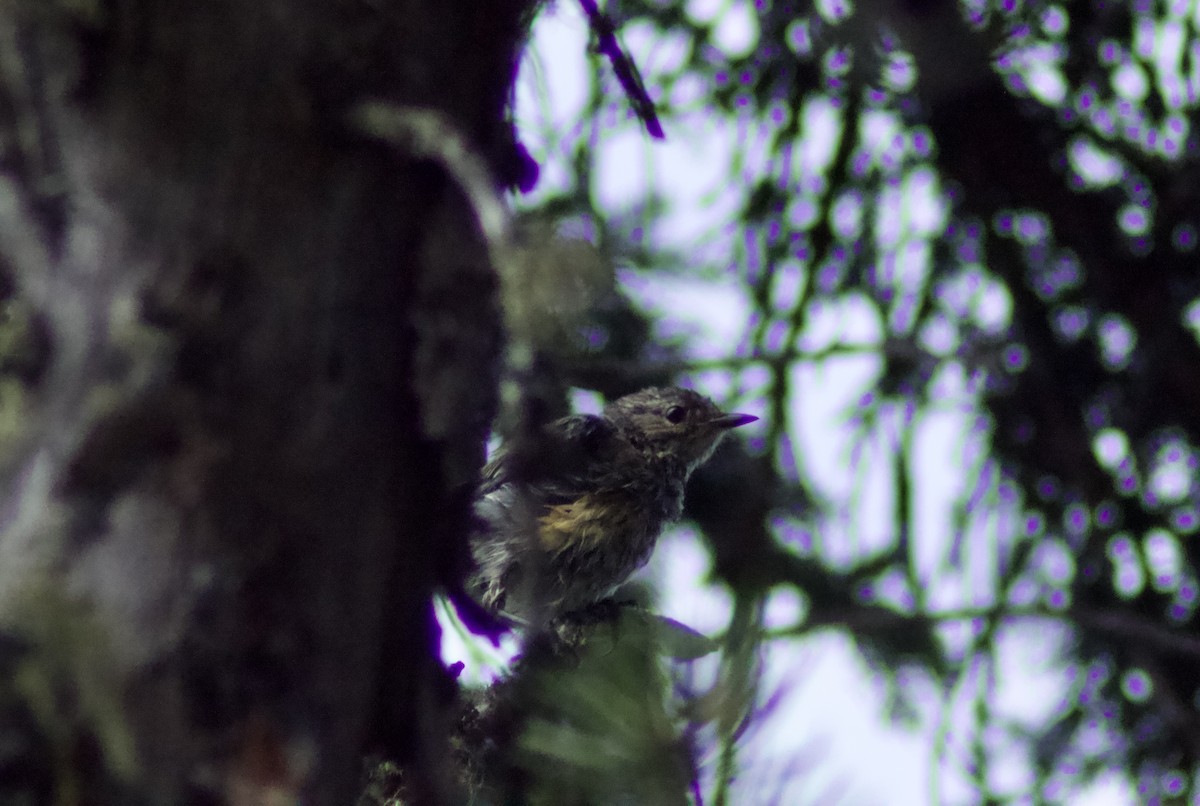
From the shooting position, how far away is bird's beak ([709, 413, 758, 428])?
163 inches

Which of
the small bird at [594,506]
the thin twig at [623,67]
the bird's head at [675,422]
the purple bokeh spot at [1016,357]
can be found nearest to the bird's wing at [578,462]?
the small bird at [594,506]

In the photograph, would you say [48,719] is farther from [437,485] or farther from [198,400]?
[437,485]

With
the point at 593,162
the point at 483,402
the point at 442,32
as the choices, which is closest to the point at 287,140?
the point at 442,32

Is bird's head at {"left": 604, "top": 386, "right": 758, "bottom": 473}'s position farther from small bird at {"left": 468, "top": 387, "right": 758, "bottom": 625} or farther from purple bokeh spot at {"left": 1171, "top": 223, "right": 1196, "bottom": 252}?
purple bokeh spot at {"left": 1171, "top": 223, "right": 1196, "bottom": 252}

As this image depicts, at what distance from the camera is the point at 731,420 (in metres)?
4.23

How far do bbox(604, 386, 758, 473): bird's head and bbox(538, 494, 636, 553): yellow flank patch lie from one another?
451mm

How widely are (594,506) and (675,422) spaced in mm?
890

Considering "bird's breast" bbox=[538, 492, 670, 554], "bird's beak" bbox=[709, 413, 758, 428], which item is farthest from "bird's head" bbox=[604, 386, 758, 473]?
"bird's breast" bbox=[538, 492, 670, 554]

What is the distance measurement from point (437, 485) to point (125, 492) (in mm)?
375

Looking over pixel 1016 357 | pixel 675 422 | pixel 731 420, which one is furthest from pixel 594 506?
pixel 1016 357

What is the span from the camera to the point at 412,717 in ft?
4.88

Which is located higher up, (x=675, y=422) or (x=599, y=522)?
(x=675, y=422)

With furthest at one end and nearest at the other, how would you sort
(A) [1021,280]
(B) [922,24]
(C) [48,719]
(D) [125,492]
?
(A) [1021,280], (B) [922,24], (D) [125,492], (C) [48,719]

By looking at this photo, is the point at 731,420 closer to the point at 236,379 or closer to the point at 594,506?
the point at 594,506
